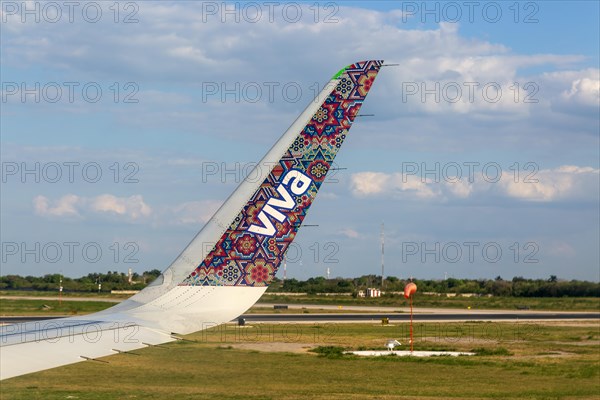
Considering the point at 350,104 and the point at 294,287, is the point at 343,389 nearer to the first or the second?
the point at 350,104

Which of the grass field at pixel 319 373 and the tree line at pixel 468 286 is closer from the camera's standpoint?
the grass field at pixel 319 373

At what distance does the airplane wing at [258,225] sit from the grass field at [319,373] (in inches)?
278

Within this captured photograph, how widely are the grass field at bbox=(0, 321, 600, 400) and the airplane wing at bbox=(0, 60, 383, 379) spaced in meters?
7.07

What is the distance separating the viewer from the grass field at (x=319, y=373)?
26.6 meters

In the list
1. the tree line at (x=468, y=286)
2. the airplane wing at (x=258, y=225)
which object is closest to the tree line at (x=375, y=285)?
the tree line at (x=468, y=286)

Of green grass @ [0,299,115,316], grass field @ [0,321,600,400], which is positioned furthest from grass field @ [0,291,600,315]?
grass field @ [0,321,600,400]

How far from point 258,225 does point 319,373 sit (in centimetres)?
2216

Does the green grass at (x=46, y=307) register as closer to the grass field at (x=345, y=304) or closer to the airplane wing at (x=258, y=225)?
the grass field at (x=345, y=304)

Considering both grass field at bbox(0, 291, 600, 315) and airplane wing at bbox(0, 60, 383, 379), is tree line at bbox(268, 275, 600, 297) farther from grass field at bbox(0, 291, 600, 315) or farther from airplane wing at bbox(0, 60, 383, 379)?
airplane wing at bbox(0, 60, 383, 379)

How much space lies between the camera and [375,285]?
465 ft

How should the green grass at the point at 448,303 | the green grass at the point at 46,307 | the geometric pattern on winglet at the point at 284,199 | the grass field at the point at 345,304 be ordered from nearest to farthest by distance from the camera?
the geometric pattern on winglet at the point at 284,199, the green grass at the point at 46,307, the grass field at the point at 345,304, the green grass at the point at 448,303

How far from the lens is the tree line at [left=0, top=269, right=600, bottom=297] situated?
419 ft

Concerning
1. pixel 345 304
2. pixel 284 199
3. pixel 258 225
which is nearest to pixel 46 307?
pixel 345 304

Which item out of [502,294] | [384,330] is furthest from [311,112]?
[502,294]
